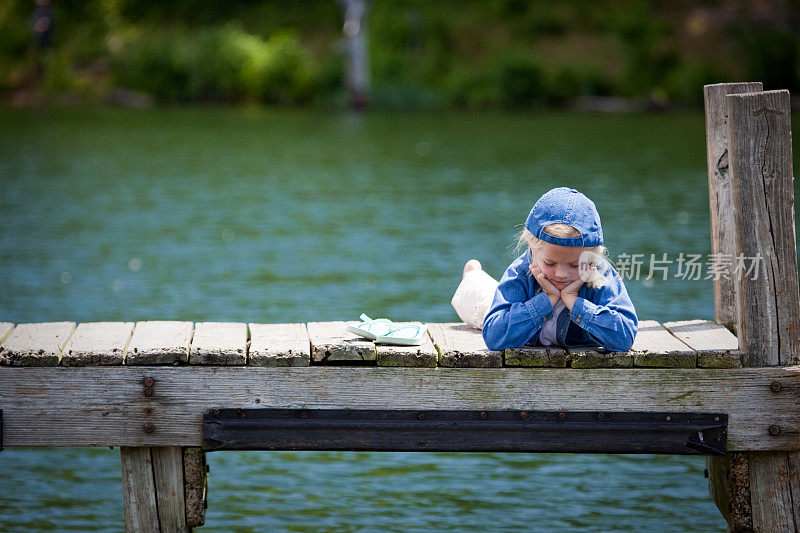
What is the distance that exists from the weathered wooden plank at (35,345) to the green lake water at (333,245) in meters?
1.88

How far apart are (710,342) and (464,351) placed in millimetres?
1150

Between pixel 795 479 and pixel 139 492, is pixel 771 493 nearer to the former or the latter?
pixel 795 479

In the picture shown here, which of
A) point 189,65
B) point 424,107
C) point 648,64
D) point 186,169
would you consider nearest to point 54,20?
point 189,65

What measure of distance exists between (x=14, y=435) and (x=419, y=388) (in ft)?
5.81

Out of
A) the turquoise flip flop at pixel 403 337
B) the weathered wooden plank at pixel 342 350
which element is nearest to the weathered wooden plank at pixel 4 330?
the weathered wooden plank at pixel 342 350

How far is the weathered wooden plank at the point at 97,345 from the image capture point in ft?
16.5

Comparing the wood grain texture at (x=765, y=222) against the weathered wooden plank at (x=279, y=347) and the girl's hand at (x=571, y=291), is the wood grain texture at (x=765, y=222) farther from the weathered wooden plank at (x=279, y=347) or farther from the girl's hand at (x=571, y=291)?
the weathered wooden plank at (x=279, y=347)

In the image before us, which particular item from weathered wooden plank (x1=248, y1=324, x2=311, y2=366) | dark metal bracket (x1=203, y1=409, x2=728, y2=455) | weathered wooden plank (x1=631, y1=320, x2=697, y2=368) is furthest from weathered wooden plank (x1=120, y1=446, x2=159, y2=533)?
weathered wooden plank (x1=631, y1=320, x2=697, y2=368)

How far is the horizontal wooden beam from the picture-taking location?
504 cm

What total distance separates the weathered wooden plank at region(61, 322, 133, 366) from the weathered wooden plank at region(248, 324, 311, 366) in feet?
1.85

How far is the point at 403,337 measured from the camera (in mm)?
5168

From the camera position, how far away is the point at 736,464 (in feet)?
17.4

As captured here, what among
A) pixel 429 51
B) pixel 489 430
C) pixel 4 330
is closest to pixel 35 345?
pixel 4 330

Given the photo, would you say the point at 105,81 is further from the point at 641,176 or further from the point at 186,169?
the point at 641,176
